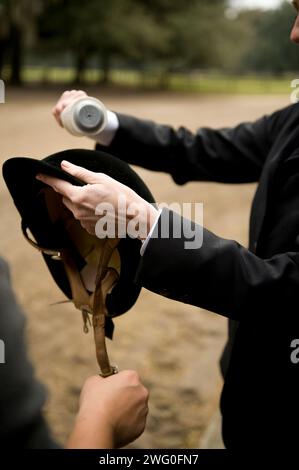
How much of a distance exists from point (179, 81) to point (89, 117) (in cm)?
3249

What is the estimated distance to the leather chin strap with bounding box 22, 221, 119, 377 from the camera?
1.18 meters

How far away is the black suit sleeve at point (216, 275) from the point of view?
1.13 m

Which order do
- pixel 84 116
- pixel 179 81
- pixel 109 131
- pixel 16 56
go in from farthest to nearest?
pixel 179 81 → pixel 16 56 → pixel 109 131 → pixel 84 116

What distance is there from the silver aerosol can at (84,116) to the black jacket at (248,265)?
21cm

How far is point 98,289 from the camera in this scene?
1212 mm

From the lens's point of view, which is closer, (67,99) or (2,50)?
(67,99)

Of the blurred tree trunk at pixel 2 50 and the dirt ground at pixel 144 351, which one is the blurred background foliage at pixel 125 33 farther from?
the dirt ground at pixel 144 351

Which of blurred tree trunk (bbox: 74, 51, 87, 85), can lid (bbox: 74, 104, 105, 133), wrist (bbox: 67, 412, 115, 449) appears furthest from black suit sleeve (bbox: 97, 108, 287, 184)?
blurred tree trunk (bbox: 74, 51, 87, 85)

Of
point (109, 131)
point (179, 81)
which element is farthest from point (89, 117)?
point (179, 81)

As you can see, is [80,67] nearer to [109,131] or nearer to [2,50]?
[2,50]

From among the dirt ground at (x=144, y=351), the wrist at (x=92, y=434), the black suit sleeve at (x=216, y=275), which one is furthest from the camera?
the dirt ground at (x=144, y=351)

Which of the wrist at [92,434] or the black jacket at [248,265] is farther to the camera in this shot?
the black jacket at [248,265]

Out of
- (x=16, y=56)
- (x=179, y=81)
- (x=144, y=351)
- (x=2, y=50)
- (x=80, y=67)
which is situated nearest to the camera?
(x=144, y=351)

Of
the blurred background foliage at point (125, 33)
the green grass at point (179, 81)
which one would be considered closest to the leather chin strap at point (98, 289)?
the blurred background foliage at point (125, 33)
